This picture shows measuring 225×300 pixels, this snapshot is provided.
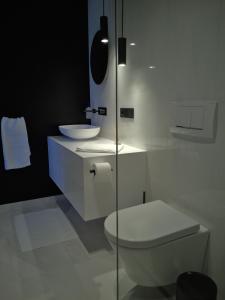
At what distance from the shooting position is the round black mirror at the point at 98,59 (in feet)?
8.01

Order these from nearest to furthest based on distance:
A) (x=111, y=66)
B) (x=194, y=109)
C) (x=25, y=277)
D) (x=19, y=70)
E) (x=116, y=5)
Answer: (x=194, y=109) < (x=25, y=277) < (x=116, y=5) < (x=111, y=66) < (x=19, y=70)

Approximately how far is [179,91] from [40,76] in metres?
1.72

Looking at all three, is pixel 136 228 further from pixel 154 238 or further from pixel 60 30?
pixel 60 30

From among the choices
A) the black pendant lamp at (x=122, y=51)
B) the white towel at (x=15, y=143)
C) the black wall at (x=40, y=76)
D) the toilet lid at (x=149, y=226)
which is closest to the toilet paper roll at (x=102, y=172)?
the toilet lid at (x=149, y=226)

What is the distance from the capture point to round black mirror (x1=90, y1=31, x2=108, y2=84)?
96.2 inches

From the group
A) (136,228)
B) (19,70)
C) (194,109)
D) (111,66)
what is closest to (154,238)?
(136,228)

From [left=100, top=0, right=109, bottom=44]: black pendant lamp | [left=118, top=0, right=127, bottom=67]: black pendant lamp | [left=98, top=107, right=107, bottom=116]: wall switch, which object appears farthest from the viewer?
[left=98, top=107, right=107, bottom=116]: wall switch

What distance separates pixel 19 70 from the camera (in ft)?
8.26

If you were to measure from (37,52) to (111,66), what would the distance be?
2.81 ft

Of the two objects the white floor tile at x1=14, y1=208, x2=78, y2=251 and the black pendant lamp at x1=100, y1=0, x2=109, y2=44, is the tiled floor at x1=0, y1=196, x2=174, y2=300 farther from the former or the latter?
the black pendant lamp at x1=100, y1=0, x2=109, y2=44

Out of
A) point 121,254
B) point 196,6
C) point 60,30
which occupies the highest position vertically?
point 60,30

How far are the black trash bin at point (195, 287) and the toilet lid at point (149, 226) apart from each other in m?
0.22

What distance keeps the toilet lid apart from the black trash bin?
0.22 metres

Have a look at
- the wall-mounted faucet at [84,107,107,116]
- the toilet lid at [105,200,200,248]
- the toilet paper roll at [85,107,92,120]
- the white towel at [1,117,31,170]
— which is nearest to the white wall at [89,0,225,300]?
the toilet lid at [105,200,200,248]
